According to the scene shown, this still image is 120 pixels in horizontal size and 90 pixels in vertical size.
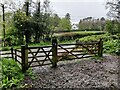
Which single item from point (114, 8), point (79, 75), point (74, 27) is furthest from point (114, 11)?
point (74, 27)

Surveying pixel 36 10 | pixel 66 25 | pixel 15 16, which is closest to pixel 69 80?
pixel 15 16

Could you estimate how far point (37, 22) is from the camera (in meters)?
A: 12.7

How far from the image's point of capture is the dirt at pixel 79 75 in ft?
13.7

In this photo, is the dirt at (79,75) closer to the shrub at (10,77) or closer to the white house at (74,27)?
the shrub at (10,77)

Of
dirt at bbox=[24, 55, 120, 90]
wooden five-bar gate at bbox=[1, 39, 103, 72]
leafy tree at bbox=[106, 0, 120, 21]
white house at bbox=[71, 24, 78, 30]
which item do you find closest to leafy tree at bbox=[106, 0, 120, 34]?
leafy tree at bbox=[106, 0, 120, 21]

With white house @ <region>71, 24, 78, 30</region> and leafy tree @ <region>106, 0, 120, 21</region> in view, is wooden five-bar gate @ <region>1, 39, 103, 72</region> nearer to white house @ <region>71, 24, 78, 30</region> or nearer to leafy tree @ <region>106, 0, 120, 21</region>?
leafy tree @ <region>106, 0, 120, 21</region>

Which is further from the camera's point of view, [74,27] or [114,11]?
[74,27]

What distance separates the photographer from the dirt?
4184mm

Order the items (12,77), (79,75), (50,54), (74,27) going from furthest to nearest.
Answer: (74,27) → (50,54) → (79,75) → (12,77)

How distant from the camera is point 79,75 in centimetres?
487

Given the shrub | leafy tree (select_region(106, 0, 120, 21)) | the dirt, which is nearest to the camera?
the shrub

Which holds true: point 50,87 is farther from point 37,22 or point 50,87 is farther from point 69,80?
point 37,22

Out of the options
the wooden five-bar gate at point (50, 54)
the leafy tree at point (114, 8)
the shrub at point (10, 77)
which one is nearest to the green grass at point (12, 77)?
the shrub at point (10, 77)

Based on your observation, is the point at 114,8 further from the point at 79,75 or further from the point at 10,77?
the point at 10,77
